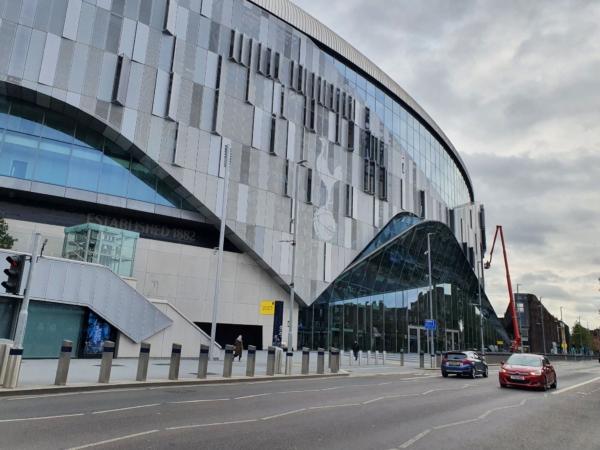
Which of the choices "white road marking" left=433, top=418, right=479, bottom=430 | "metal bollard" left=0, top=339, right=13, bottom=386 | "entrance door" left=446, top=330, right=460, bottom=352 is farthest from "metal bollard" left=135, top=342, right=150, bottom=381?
"entrance door" left=446, top=330, right=460, bottom=352

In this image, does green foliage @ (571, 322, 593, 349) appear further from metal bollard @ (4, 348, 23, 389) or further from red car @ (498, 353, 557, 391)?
metal bollard @ (4, 348, 23, 389)

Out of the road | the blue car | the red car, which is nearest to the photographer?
the road

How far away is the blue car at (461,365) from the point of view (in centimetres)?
2564

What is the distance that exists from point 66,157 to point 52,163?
3.23 ft

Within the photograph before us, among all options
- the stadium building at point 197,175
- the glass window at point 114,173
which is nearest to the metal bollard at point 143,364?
the stadium building at point 197,175

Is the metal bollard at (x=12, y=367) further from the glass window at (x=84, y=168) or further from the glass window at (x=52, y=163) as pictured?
the glass window at (x=84, y=168)

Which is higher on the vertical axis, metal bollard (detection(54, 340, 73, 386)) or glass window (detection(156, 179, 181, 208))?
glass window (detection(156, 179, 181, 208))

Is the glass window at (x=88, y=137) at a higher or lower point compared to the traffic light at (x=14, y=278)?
higher

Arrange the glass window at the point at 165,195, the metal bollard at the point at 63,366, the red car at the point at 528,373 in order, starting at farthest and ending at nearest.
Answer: the glass window at the point at 165,195
the red car at the point at 528,373
the metal bollard at the point at 63,366

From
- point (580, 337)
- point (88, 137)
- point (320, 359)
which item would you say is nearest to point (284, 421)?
point (320, 359)

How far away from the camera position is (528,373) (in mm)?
19109

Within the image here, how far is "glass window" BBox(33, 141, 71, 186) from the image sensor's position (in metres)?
30.6

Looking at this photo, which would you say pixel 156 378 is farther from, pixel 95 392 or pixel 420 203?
pixel 420 203

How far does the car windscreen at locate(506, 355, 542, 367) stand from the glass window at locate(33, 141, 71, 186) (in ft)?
91.9
